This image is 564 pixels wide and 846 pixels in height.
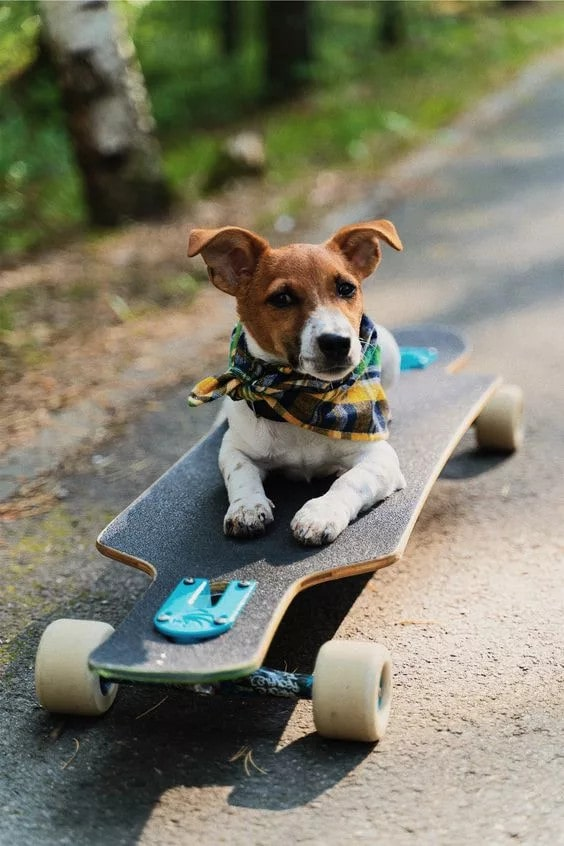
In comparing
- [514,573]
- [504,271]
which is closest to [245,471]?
[514,573]

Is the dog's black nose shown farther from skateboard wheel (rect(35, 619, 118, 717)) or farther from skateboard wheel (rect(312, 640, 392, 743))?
skateboard wheel (rect(35, 619, 118, 717))

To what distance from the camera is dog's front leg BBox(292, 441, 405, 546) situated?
3.44 m

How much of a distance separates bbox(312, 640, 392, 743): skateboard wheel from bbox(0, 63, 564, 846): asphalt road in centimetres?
9

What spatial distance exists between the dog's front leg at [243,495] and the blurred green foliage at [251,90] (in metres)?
4.96

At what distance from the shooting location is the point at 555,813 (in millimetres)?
2740

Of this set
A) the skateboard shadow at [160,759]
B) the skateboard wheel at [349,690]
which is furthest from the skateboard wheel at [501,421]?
the skateboard wheel at [349,690]

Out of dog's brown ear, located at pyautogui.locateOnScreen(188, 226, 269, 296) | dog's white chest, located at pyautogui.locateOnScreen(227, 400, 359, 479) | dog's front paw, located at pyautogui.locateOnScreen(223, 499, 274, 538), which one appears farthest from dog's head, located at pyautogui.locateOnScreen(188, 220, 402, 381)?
dog's front paw, located at pyautogui.locateOnScreen(223, 499, 274, 538)

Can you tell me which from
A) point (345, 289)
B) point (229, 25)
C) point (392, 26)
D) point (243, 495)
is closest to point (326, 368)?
point (345, 289)

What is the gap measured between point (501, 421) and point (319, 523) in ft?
5.81

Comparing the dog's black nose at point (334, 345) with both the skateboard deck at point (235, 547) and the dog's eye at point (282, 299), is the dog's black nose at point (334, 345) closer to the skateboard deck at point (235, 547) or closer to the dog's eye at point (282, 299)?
the dog's eye at point (282, 299)

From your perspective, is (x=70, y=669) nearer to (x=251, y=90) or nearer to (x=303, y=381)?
(x=303, y=381)

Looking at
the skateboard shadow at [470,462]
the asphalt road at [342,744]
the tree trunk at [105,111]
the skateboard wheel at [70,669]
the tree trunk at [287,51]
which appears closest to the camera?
the asphalt road at [342,744]

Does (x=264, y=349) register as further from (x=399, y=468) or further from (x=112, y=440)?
(x=112, y=440)

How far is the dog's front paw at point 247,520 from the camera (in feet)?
11.7
